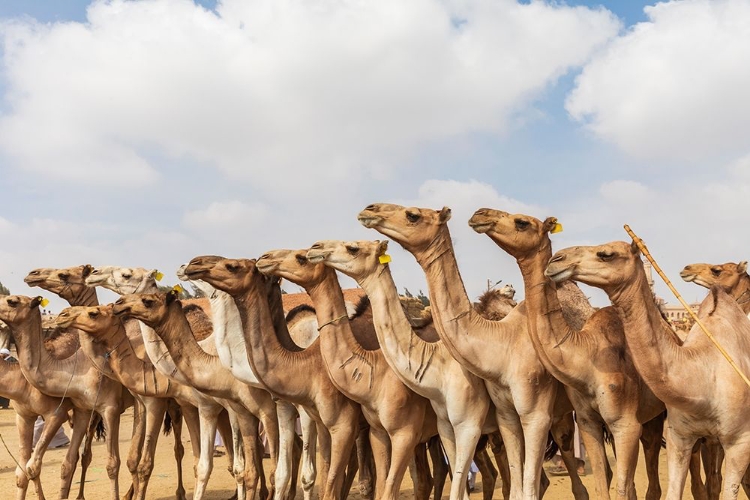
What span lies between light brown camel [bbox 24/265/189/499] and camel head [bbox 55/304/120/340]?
0.42 metres

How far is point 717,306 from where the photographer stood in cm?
699

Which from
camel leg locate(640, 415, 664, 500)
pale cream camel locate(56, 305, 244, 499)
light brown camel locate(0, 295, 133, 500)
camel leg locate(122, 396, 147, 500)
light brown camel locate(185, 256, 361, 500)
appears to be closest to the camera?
light brown camel locate(185, 256, 361, 500)

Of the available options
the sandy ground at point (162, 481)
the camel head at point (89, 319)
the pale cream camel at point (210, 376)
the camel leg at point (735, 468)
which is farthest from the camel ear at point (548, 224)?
the camel head at point (89, 319)

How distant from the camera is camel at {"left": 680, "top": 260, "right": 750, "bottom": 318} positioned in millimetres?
8078

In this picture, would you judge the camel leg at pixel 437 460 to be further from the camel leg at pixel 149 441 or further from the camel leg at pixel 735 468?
the camel leg at pixel 735 468

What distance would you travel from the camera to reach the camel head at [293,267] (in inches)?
323

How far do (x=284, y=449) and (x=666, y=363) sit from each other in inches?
179

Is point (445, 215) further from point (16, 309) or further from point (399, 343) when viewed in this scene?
point (16, 309)

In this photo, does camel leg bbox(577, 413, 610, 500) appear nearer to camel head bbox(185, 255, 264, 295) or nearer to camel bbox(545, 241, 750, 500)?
camel bbox(545, 241, 750, 500)

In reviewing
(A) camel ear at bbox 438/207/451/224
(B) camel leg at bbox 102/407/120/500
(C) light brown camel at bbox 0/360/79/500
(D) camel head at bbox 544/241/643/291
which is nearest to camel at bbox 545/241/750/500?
(D) camel head at bbox 544/241/643/291

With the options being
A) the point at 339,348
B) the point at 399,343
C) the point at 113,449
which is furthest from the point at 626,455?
the point at 113,449

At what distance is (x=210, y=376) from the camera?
9461 mm

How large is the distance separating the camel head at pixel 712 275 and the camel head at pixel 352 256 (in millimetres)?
3216

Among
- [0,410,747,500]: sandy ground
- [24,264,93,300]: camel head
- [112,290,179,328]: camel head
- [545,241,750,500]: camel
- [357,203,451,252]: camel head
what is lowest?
[0,410,747,500]: sandy ground
